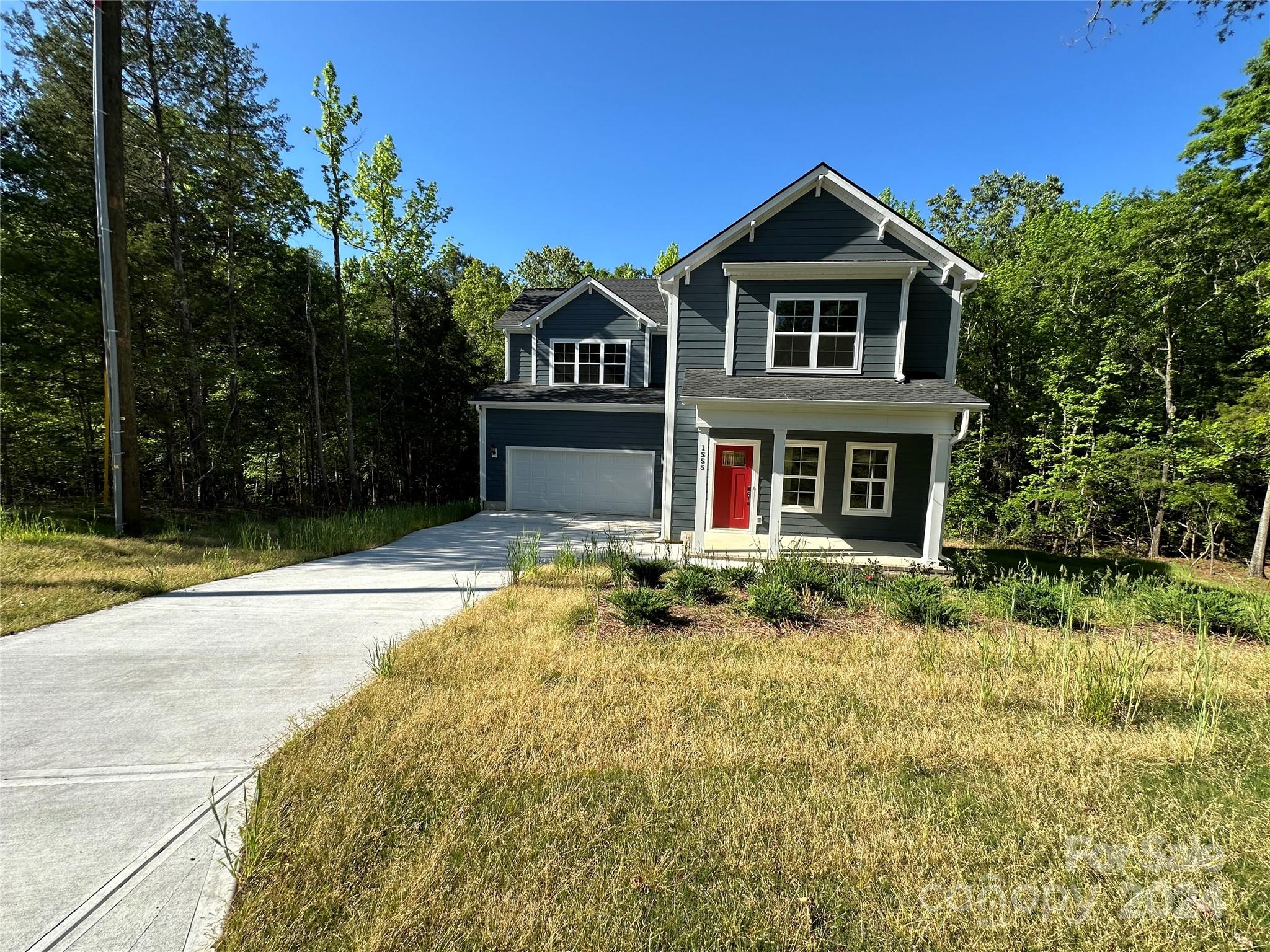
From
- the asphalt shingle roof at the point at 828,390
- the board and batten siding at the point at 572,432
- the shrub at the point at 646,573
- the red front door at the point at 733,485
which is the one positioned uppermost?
the asphalt shingle roof at the point at 828,390

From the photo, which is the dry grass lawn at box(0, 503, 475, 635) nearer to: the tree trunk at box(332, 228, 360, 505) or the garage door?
the tree trunk at box(332, 228, 360, 505)

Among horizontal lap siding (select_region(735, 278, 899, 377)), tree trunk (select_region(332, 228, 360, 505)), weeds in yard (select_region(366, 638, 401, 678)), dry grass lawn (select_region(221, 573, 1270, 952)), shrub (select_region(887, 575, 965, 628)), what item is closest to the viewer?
dry grass lawn (select_region(221, 573, 1270, 952))

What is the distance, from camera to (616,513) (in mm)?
14508

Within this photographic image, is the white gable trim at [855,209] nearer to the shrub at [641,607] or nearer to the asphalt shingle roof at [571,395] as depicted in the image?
the asphalt shingle roof at [571,395]

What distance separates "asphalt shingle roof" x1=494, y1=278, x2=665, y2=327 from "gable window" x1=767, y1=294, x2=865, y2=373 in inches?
206

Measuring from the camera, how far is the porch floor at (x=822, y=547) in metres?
8.77

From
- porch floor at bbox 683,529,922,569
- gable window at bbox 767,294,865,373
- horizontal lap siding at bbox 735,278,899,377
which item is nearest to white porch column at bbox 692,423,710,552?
porch floor at bbox 683,529,922,569

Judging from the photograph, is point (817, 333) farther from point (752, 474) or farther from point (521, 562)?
point (521, 562)

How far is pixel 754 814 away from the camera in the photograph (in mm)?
2521

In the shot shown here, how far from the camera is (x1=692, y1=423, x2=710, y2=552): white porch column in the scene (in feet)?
30.5

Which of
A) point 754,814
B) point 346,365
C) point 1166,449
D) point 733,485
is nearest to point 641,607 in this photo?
point 754,814

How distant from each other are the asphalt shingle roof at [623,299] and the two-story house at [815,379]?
4.38 m

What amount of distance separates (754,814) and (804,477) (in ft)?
30.3

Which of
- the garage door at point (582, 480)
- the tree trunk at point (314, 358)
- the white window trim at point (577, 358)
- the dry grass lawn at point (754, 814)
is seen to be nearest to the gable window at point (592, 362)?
the white window trim at point (577, 358)
